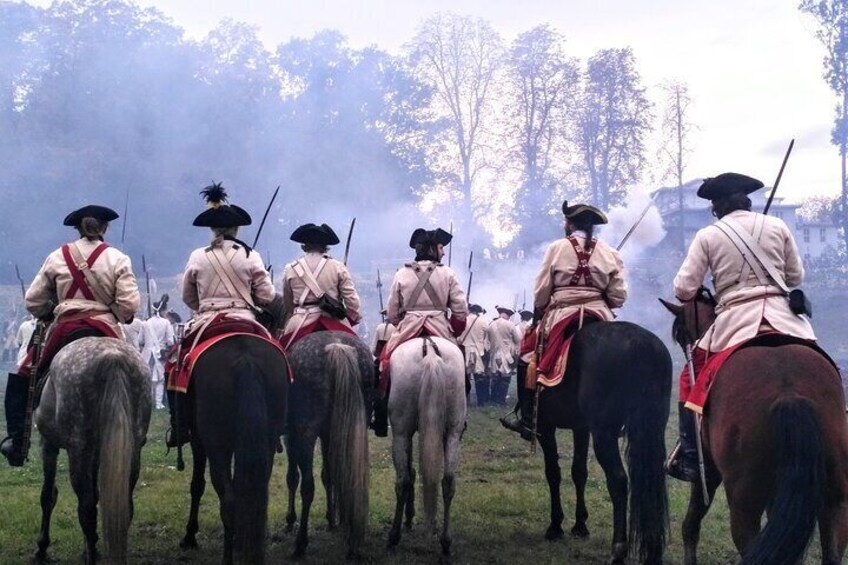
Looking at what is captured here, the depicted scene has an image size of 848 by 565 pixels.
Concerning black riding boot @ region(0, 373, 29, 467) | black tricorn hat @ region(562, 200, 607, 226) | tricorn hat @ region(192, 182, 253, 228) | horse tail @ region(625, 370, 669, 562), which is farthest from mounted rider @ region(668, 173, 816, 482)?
black riding boot @ region(0, 373, 29, 467)

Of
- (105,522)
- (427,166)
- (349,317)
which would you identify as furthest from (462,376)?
(427,166)

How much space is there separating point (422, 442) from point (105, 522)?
110 inches

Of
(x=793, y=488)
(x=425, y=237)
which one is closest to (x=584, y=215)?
(x=425, y=237)

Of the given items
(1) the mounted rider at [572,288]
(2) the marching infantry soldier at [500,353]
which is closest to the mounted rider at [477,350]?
(2) the marching infantry soldier at [500,353]

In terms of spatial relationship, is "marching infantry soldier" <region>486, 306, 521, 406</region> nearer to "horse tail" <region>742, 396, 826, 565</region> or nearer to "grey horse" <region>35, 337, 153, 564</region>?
"grey horse" <region>35, 337, 153, 564</region>

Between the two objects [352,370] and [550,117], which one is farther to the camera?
[550,117]

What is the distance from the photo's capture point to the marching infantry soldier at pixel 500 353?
67.6ft

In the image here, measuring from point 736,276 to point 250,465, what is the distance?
12.8 feet

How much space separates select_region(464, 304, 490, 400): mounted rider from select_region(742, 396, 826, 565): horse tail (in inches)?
573

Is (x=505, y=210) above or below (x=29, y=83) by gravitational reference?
below

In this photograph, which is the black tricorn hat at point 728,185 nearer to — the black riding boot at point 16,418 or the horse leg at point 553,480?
the horse leg at point 553,480

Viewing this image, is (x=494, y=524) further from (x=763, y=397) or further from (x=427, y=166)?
(x=427, y=166)

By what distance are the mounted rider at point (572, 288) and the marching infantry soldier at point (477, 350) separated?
11.0m

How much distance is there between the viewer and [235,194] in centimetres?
4662
